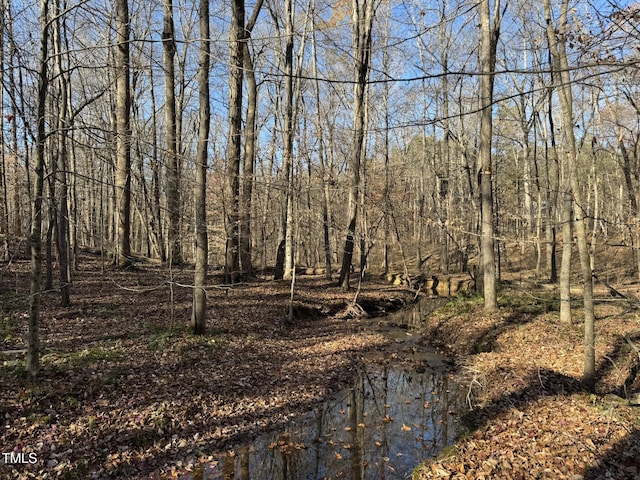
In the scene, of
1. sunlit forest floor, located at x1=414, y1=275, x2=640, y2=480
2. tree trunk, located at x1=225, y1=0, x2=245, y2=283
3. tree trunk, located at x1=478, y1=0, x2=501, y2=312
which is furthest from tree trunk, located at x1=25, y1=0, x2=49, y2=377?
tree trunk, located at x1=478, y1=0, x2=501, y2=312

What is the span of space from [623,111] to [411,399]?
16628 mm

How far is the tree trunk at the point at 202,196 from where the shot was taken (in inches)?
330

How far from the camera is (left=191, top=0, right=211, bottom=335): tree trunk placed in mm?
8383

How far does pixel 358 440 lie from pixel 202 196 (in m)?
5.42

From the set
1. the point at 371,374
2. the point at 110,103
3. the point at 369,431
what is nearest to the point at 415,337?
the point at 371,374

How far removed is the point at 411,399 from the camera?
750cm

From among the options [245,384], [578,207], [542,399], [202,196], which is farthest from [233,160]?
[542,399]

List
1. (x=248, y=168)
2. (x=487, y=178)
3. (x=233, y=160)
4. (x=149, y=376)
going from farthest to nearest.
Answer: (x=248, y=168) < (x=233, y=160) < (x=487, y=178) < (x=149, y=376)

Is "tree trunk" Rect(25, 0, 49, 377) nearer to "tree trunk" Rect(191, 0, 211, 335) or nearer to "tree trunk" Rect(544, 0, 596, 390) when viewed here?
"tree trunk" Rect(191, 0, 211, 335)

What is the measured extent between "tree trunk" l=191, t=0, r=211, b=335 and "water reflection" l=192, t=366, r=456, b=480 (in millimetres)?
3513

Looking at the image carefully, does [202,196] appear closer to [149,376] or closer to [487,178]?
[149,376]

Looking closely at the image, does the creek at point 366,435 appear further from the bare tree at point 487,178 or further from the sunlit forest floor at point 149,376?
the bare tree at point 487,178

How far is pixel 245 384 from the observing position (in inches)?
283

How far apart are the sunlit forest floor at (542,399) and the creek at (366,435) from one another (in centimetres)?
50
